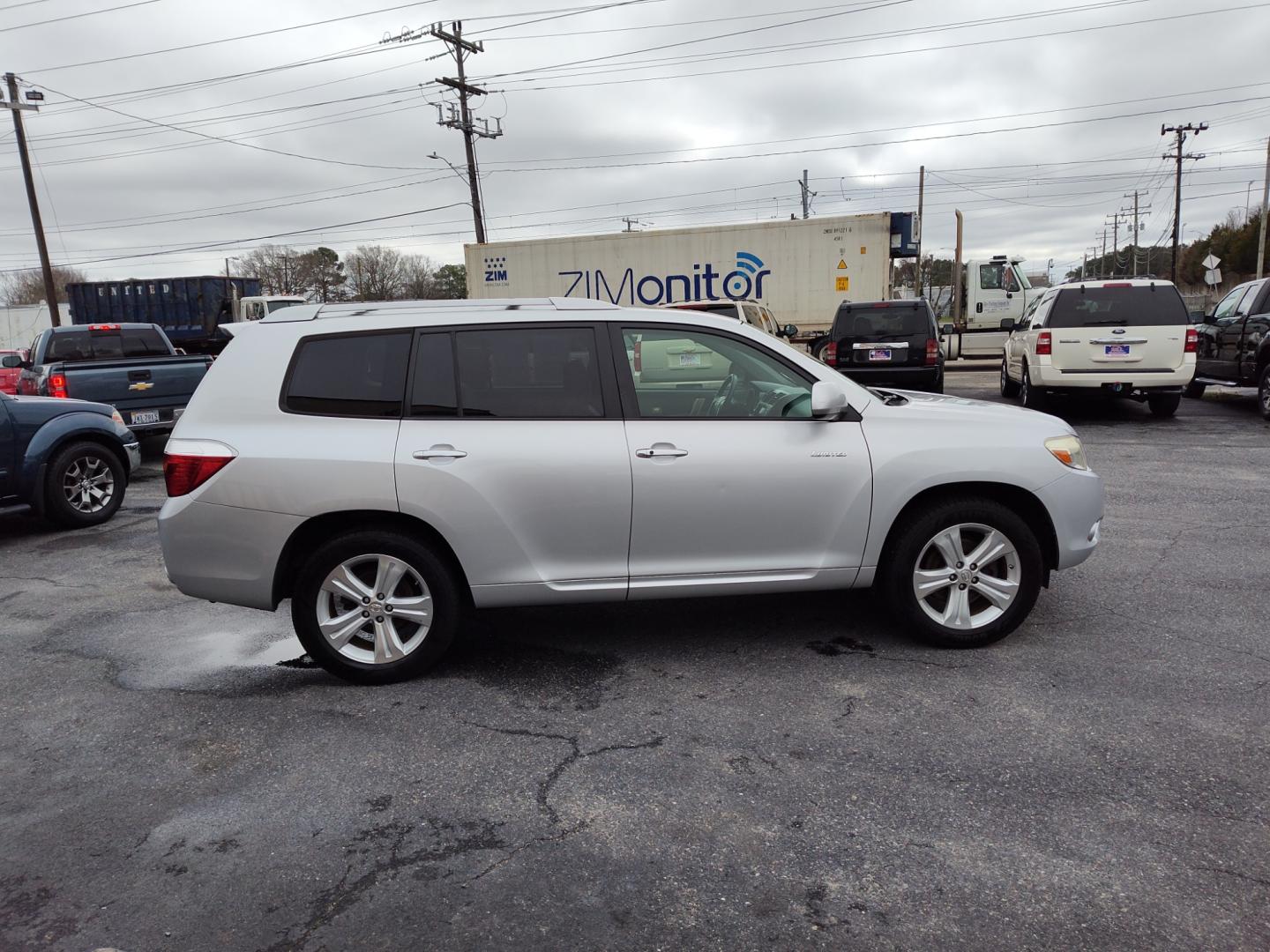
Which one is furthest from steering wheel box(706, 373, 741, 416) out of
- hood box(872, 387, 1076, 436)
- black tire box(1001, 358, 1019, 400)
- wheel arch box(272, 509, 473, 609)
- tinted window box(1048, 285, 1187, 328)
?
black tire box(1001, 358, 1019, 400)

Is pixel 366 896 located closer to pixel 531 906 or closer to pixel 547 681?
pixel 531 906

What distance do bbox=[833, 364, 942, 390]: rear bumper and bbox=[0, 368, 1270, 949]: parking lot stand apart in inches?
337

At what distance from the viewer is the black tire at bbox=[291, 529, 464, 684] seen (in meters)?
4.02

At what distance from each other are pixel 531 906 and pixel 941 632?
8.48 ft

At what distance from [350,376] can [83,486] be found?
5461 millimetres

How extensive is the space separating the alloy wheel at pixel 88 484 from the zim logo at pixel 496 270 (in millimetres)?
15749

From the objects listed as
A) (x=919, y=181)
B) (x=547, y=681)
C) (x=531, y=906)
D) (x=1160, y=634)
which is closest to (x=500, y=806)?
(x=531, y=906)

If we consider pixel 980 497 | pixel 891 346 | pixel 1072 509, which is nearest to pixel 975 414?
pixel 980 497

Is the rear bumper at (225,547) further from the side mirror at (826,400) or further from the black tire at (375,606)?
the side mirror at (826,400)

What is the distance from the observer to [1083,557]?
4445 millimetres

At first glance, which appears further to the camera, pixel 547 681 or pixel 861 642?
pixel 861 642

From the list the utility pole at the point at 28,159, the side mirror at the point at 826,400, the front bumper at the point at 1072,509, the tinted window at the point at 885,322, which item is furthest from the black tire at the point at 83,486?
the utility pole at the point at 28,159

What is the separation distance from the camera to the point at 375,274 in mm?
84312

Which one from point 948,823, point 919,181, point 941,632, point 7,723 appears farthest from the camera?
point 919,181
